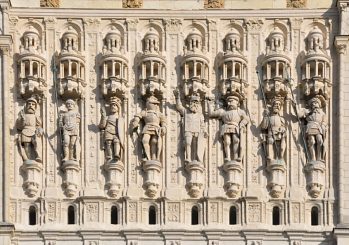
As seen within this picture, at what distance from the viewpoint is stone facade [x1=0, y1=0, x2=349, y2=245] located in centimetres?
4331

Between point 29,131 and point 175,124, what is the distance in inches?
88.8

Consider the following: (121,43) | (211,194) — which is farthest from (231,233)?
(121,43)

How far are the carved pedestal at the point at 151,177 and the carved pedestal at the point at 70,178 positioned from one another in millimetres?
1057

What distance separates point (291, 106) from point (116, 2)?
3214mm

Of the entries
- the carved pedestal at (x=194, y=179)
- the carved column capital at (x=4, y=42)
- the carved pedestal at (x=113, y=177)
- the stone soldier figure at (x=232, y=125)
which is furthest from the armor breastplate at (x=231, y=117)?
the carved column capital at (x=4, y=42)

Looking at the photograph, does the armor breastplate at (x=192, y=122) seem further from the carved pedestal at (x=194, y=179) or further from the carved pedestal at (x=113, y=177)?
the carved pedestal at (x=113, y=177)

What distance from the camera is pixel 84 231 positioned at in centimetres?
4309

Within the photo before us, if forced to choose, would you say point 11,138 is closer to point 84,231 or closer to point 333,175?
point 84,231

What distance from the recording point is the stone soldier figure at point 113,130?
43.6m

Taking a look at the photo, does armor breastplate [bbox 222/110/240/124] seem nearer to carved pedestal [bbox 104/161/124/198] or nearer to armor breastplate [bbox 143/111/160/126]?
armor breastplate [bbox 143/111/160/126]

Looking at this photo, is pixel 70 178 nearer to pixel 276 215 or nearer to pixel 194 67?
pixel 194 67

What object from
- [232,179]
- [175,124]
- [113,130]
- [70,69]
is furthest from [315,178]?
[70,69]

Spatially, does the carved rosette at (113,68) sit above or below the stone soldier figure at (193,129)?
above

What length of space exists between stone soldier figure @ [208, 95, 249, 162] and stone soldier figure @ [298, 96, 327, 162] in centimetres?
93
